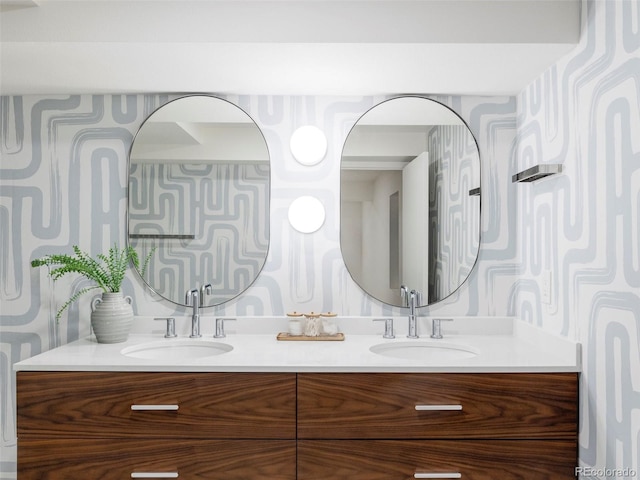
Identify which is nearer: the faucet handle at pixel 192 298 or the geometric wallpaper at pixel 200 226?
the faucet handle at pixel 192 298

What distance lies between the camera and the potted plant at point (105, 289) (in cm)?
214

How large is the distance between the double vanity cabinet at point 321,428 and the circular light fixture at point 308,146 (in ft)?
3.43

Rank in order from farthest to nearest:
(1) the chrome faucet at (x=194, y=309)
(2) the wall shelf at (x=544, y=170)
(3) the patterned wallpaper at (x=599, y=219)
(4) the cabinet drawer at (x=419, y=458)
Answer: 1. (1) the chrome faucet at (x=194, y=309)
2. (2) the wall shelf at (x=544, y=170)
3. (4) the cabinet drawer at (x=419, y=458)
4. (3) the patterned wallpaper at (x=599, y=219)

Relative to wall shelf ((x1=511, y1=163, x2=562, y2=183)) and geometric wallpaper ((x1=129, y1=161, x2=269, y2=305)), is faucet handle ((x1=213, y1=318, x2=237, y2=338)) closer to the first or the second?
geometric wallpaper ((x1=129, y1=161, x2=269, y2=305))

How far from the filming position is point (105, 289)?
2.21 meters

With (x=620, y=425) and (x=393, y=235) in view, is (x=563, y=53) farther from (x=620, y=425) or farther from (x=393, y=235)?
(x=620, y=425)

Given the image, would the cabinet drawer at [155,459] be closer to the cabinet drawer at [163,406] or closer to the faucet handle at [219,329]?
the cabinet drawer at [163,406]

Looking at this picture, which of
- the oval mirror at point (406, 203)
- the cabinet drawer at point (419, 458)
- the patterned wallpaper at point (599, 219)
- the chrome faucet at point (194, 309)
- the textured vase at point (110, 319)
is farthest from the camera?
the oval mirror at point (406, 203)

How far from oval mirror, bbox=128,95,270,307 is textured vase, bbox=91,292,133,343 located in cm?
23

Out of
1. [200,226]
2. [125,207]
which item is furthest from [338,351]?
[125,207]

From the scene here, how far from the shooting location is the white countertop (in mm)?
1755

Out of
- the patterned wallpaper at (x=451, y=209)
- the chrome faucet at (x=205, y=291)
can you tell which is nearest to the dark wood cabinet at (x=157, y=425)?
the chrome faucet at (x=205, y=291)

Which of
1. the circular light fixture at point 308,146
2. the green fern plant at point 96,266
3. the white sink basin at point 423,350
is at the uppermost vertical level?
the circular light fixture at point 308,146

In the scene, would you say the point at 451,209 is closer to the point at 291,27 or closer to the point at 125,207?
the point at 291,27
